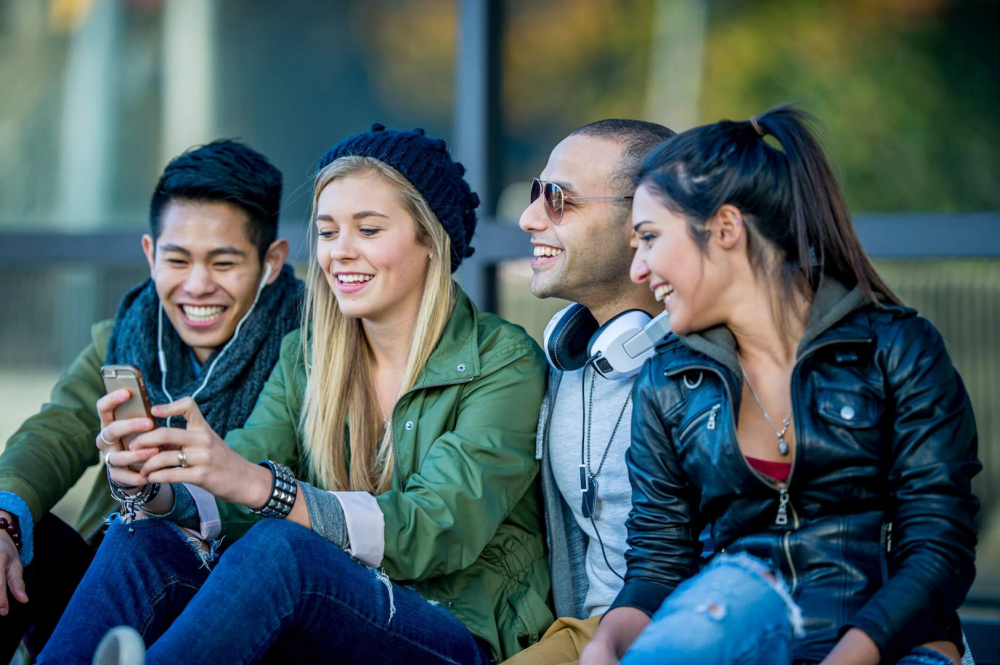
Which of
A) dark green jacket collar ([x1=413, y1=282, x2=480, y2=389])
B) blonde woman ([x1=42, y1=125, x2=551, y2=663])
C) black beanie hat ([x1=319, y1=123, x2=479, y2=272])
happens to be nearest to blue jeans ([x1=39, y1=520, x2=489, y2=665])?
blonde woman ([x1=42, y1=125, x2=551, y2=663])

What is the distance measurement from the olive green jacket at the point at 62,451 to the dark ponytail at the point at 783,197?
1941mm

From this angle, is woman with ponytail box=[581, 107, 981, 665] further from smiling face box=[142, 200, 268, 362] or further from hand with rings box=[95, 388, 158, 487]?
smiling face box=[142, 200, 268, 362]

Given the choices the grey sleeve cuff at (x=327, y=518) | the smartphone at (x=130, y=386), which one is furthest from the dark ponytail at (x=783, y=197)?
the smartphone at (x=130, y=386)

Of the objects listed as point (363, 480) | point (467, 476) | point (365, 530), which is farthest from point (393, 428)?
point (365, 530)

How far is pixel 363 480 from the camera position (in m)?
2.93

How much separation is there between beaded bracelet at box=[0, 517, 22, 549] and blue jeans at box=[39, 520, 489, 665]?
1.72 ft

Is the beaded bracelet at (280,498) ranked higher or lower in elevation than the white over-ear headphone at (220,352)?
lower

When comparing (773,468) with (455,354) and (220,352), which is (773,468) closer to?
(455,354)

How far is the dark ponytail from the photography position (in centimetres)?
228

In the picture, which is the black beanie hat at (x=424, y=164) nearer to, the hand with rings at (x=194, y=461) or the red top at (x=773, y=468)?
the hand with rings at (x=194, y=461)

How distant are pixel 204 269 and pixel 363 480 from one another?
36.4 inches

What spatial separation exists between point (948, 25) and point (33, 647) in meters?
3.85

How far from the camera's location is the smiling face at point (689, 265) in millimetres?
2311

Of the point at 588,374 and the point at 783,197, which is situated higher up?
the point at 783,197
